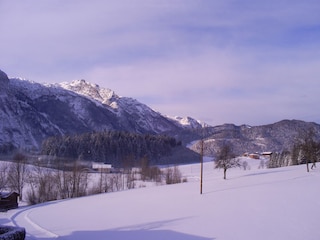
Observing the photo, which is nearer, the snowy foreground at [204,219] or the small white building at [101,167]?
the snowy foreground at [204,219]

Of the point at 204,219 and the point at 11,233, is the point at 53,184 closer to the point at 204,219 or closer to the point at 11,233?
the point at 204,219

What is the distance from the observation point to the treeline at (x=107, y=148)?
11938 centimetres

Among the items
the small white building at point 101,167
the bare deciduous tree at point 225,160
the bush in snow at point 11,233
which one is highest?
the bare deciduous tree at point 225,160

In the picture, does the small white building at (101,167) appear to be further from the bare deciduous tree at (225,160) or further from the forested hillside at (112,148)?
the bare deciduous tree at (225,160)

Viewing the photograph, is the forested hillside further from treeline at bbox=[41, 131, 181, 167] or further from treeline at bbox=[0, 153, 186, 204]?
treeline at bbox=[0, 153, 186, 204]

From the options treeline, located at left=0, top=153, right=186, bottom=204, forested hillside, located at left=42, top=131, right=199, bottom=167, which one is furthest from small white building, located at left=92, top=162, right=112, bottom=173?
treeline, located at left=0, top=153, right=186, bottom=204

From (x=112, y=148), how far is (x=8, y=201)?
2876 inches

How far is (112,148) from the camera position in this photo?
12269cm

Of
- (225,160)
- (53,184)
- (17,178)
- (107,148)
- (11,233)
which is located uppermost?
(107,148)

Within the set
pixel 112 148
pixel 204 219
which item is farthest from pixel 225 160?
pixel 112 148

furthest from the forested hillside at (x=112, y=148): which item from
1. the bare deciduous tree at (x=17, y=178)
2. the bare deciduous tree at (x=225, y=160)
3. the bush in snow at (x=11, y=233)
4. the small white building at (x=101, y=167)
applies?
the bush in snow at (x=11, y=233)

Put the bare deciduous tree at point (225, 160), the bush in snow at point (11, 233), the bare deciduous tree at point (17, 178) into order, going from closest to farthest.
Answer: the bush in snow at point (11, 233) < the bare deciduous tree at point (225, 160) < the bare deciduous tree at point (17, 178)

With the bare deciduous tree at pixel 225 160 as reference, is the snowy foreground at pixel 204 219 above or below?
below

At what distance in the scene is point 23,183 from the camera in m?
72.1
